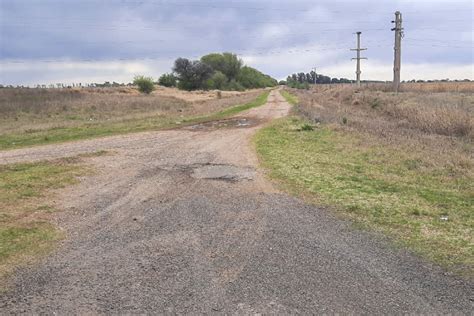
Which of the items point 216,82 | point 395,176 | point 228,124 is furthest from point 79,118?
point 216,82

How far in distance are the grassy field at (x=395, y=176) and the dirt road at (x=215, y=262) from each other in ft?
1.74

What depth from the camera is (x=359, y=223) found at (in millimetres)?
6066

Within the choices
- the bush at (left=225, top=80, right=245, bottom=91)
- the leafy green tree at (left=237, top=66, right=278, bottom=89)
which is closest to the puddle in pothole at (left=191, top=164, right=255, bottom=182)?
the bush at (left=225, top=80, right=245, bottom=91)

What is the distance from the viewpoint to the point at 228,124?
65.6 feet

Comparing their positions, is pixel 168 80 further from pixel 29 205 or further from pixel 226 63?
pixel 29 205

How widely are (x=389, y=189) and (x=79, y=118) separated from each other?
22.2 metres

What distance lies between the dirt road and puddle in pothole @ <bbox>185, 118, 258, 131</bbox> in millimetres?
10640

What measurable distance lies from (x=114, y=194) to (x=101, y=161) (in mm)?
3447

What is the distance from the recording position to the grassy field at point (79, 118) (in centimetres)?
1703

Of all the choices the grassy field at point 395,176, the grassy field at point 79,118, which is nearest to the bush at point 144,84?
the grassy field at point 79,118

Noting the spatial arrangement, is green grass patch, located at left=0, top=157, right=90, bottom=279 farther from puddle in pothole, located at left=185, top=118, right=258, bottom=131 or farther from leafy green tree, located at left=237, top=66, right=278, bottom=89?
leafy green tree, located at left=237, top=66, right=278, bottom=89

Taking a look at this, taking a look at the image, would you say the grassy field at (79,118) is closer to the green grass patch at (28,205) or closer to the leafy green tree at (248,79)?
the green grass patch at (28,205)

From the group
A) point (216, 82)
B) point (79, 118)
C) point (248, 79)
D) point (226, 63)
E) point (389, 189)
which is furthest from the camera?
point (248, 79)

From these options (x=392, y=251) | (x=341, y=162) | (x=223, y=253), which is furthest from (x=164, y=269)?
(x=341, y=162)
